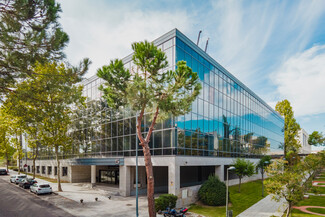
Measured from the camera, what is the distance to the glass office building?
2386 centimetres

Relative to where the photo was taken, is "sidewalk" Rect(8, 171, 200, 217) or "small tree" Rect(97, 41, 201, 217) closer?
"small tree" Rect(97, 41, 201, 217)

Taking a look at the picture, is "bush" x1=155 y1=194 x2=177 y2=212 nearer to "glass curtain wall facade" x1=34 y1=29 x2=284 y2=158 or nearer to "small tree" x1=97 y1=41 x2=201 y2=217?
"small tree" x1=97 y1=41 x2=201 y2=217

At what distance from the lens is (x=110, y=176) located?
3550cm

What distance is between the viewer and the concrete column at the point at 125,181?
87.7 feet

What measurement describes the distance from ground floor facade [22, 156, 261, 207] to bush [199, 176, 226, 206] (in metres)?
1.15

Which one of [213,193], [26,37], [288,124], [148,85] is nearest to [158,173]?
[213,193]

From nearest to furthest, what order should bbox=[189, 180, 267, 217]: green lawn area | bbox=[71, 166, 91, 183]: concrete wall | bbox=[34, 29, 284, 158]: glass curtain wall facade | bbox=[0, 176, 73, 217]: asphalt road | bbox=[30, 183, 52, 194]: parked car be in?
bbox=[0, 176, 73, 217]: asphalt road, bbox=[189, 180, 267, 217]: green lawn area, bbox=[34, 29, 284, 158]: glass curtain wall facade, bbox=[30, 183, 52, 194]: parked car, bbox=[71, 166, 91, 183]: concrete wall

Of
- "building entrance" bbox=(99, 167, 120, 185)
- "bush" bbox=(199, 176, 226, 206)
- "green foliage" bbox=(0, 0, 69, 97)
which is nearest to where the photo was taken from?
"green foliage" bbox=(0, 0, 69, 97)

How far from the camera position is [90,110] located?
35875mm

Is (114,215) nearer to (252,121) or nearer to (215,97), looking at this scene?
(215,97)

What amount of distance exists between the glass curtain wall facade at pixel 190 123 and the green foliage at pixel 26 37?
12.3 meters

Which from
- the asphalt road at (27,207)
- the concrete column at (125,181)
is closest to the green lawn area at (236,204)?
the concrete column at (125,181)

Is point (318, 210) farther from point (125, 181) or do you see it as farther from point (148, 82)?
point (148, 82)

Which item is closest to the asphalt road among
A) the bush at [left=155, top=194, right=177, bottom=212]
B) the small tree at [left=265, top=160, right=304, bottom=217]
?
the bush at [left=155, top=194, right=177, bottom=212]
